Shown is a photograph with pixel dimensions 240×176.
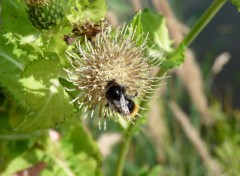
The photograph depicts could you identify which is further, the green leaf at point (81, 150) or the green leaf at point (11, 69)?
the green leaf at point (81, 150)

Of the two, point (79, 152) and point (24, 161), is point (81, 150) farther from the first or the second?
point (24, 161)

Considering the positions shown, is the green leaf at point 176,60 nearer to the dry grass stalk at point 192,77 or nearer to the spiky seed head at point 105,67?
the spiky seed head at point 105,67

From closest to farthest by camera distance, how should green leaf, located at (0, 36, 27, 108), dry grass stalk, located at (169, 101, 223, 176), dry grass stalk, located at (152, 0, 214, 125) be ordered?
green leaf, located at (0, 36, 27, 108)
dry grass stalk, located at (152, 0, 214, 125)
dry grass stalk, located at (169, 101, 223, 176)

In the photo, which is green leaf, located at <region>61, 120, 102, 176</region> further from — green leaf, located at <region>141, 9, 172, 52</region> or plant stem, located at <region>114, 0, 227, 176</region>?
green leaf, located at <region>141, 9, 172, 52</region>

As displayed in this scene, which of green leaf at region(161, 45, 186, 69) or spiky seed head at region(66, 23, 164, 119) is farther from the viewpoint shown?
green leaf at region(161, 45, 186, 69)

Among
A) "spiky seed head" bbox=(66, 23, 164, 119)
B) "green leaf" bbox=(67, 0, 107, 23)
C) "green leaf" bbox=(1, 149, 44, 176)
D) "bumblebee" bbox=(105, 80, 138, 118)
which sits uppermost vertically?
"green leaf" bbox=(67, 0, 107, 23)

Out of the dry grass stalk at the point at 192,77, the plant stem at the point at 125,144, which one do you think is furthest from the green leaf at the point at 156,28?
the dry grass stalk at the point at 192,77

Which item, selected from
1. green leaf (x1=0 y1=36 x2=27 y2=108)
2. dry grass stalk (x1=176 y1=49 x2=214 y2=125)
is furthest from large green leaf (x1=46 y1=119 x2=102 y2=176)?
dry grass stalk (x1=176 y1=49 x2=214 y2=125)
